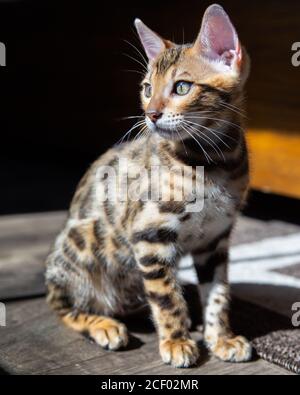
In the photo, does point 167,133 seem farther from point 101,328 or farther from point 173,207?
point 101,328

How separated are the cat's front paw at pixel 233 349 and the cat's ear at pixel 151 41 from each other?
990 millimetres

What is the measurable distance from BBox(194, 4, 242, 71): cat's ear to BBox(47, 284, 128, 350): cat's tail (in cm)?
96

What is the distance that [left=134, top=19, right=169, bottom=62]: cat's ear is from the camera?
2.20 meters

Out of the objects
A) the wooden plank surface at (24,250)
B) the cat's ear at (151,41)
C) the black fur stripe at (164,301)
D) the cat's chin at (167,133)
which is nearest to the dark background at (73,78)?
the wooden plank surface at (24,250)

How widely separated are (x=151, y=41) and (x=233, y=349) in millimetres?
1080

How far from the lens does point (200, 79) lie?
79.0 inches

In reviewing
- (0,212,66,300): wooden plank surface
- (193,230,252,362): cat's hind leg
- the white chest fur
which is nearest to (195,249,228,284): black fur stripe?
(193,230,252,362): cat's hind leg

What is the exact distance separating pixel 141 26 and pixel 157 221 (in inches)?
26.7

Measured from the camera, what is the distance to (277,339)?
2170 mm

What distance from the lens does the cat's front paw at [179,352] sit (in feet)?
6.68

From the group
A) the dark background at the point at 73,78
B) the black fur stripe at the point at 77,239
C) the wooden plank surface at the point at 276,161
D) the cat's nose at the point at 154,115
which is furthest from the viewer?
the dark background at the point at 73,78

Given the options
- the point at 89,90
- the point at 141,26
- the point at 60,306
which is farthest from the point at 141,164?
the point at 89,90

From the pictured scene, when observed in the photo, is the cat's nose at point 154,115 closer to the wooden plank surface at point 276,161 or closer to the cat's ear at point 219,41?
the cat's ear at point 219,41
